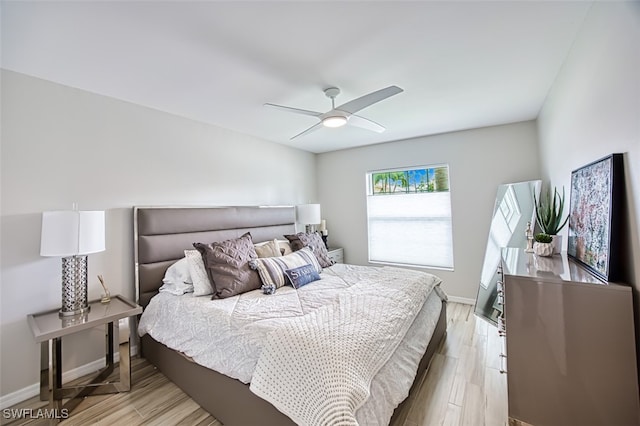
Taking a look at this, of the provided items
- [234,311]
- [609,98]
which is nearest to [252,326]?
[234,311]

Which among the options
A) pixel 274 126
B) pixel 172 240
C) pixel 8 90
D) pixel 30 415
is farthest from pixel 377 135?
pixel 30 415

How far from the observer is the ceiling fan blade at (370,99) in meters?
1.91

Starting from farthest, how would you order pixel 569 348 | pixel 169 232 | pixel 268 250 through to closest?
pixel 268 250 < pixel 169 232 < pixel 569 348

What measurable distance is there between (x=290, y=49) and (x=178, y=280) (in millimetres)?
2214

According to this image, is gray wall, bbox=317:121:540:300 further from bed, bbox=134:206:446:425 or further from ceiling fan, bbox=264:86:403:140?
ceiling fan, bbox=264:86:403:140

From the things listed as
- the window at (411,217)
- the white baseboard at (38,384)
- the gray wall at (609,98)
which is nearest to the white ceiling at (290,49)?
the gray wall at (609,98)

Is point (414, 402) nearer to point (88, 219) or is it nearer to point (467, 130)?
point (88, 219)

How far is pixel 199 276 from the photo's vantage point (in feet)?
7.94

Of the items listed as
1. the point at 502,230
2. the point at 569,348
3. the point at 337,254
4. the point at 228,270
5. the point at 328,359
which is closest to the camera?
the point at 328,359

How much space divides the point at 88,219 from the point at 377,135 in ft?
11.7

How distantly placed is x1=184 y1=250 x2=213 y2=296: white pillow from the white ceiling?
1598mm

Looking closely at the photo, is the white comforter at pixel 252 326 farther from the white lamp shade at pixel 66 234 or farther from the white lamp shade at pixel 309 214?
the white lamp shade at pixel 309 214

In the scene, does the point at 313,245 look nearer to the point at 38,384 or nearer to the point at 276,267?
the point at 276,267

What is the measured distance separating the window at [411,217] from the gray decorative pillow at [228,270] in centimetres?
278
